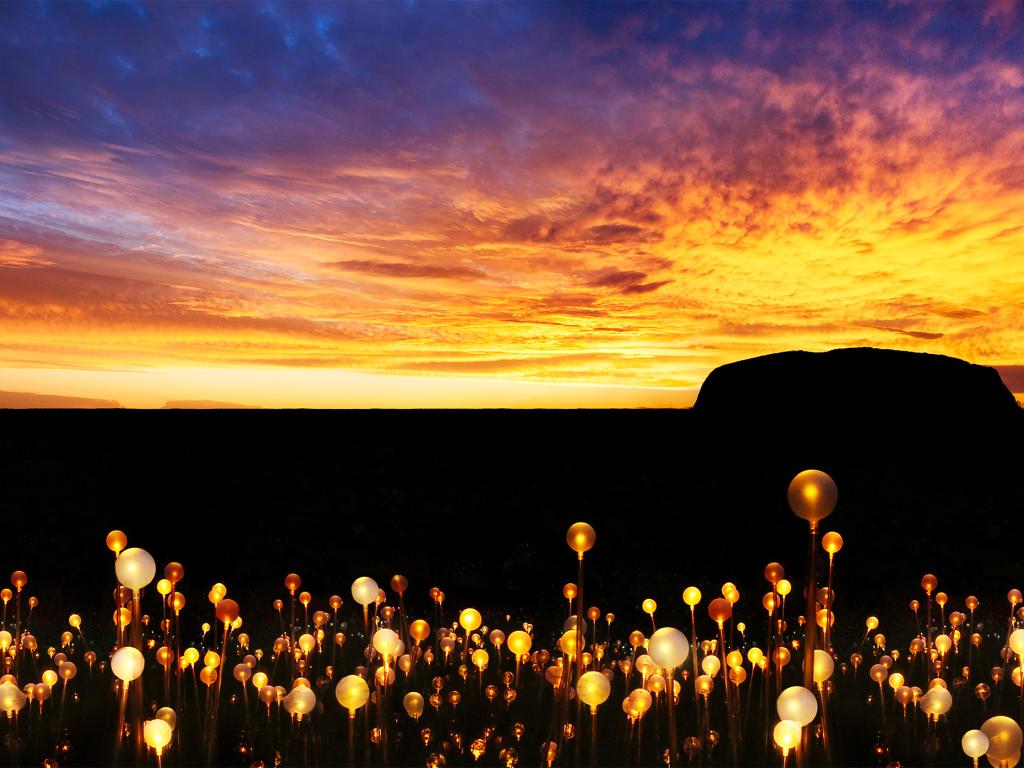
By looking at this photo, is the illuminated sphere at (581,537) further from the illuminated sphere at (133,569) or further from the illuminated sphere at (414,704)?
the illuminated sphere at (133,569)

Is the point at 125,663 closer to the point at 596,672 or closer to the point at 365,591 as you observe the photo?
the point at 365,591

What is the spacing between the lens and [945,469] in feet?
148

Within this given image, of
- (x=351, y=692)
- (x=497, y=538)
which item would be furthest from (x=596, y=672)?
(x=497, y=538)

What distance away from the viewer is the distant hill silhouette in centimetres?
10512

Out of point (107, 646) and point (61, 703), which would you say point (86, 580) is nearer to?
point (107, 646)

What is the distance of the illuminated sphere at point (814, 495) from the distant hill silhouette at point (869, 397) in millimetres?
100002

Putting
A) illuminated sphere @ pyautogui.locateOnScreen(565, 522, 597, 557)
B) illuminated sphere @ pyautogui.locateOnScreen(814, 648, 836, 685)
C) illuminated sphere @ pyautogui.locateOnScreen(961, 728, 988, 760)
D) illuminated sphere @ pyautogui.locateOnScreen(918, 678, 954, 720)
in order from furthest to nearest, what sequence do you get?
illuminated sphere @ pyautogui.locateOnScreen(565, 522, 597, 557) → illuminated sphere @ pyautogui.locateOnScreen(918, 678, 954, 720) → illuminated sphere @ pyautogui.locateOnScreen(814, 648, 836, 685) → illuminated sphere @ pyautogui.locateOnScreen(961, 728, 988, 760)

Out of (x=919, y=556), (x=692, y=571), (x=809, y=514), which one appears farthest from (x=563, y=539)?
(x=809, y=514)

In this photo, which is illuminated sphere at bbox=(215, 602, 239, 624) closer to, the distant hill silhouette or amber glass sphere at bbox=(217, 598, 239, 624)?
amber glass sphere at bbox=(217, 598, 239, 624)

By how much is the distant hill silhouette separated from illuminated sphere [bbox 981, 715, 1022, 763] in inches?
3944

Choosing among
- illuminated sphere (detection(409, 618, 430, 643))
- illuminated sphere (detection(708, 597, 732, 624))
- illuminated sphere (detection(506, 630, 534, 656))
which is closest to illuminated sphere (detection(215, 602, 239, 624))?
illuminated sphere (detection(409, 618, 430, 643))

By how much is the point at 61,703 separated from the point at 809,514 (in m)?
6.30

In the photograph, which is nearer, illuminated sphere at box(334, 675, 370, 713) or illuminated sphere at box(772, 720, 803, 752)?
illuminated sphere at box(772, 720, 803, 752)

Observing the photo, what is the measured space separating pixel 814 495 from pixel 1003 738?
4.94 ft
